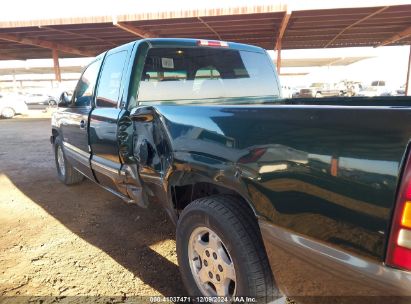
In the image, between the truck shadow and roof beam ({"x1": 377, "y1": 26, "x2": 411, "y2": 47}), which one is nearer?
the truck shadow

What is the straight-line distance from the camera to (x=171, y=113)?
2357 mm

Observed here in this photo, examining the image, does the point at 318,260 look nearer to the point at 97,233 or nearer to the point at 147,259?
the point at 147,259

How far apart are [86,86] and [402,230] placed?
393 centimetres

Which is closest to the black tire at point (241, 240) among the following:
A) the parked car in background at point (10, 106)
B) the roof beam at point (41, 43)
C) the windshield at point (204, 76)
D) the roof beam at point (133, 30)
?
the windshield at point (204, 76)

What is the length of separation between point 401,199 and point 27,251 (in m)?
3.37

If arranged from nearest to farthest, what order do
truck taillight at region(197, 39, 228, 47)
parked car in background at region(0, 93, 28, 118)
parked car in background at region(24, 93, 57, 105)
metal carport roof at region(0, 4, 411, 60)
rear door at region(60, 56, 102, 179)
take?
1. truck taillight at region(197, 39, 228, 47)
2. rear door at region(60, 56, 102, 179)
3. metal carport roof at region(0, 4, 411, 60)
4. parked car in background at region(0, 93, 28, 118)
5. parked car in background at region(24, 93, 57, 105)

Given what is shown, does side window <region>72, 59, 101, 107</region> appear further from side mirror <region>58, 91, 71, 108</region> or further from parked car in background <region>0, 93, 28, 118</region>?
parked car in background <region>0, 93, 28, 118</region>

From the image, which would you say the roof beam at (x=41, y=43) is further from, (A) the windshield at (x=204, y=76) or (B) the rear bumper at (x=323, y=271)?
(B) the rear bumper at (x=323, y=271)

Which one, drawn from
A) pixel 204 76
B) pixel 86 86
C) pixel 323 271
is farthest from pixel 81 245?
pixel 323 271

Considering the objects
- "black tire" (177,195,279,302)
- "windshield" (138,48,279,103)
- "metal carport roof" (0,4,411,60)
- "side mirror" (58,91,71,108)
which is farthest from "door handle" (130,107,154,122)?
"metal carport roof" (0,4,411,60)

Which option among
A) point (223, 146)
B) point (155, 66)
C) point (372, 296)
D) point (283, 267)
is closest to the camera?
point (372, 296)

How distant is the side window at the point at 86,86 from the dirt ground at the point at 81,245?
1415 millimetres

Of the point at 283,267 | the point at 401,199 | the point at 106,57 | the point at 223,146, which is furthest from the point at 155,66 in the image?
the point at 401,199

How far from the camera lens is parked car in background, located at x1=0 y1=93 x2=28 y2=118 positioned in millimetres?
→ 19609
